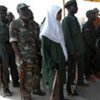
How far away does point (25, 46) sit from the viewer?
6094 mm

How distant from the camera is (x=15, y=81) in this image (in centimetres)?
732

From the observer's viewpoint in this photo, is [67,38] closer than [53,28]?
No

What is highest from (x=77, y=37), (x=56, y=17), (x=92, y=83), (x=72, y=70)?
(x=56, y=17)

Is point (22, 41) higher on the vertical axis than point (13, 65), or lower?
higher

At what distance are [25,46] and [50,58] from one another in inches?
23.8

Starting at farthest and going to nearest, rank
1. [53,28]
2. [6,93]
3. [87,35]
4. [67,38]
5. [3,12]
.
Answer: [87,35], [6,93], [3,12], [67,38], [53,28]

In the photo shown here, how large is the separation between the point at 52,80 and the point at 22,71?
600mm

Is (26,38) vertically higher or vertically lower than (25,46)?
higher

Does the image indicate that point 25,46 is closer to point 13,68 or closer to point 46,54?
point 46,54

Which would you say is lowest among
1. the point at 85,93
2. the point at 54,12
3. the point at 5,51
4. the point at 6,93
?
the point at 85,93

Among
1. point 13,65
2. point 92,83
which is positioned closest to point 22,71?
point 13,65

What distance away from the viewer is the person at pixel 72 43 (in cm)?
642

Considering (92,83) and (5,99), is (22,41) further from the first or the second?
(92,83)

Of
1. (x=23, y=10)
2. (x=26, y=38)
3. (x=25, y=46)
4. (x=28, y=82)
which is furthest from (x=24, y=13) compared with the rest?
(x=28, y=82)
